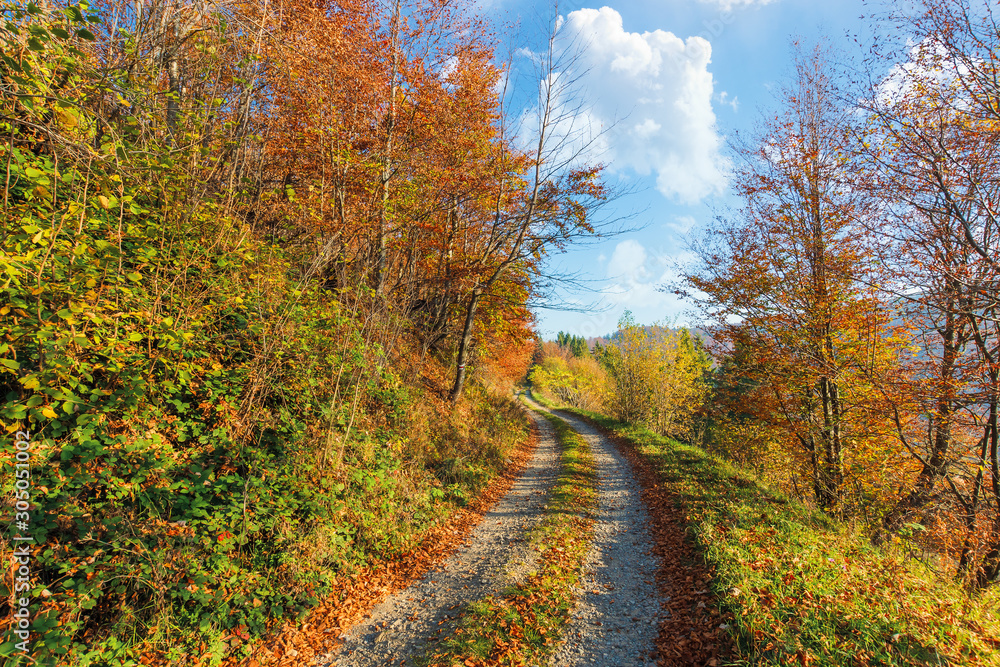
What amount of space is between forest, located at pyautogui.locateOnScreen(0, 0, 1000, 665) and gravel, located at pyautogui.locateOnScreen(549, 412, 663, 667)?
3.11 m

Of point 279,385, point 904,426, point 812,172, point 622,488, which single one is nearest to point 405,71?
point 279,385

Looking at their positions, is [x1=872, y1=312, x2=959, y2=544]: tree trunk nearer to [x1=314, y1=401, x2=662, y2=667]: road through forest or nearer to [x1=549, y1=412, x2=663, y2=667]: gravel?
[x1=549, y1=412, x2=663, y2=667]: gravel

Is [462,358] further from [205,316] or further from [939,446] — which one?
[939,446]

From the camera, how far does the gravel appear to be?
437 cm

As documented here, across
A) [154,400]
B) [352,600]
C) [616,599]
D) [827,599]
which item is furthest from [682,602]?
[154,400]

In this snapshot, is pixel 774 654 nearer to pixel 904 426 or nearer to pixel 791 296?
pixel 904 426

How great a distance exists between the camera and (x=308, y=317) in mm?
6379

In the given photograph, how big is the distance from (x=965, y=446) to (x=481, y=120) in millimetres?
13961

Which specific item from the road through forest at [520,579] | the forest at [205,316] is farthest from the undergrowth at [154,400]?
the road through forest at [520,579]

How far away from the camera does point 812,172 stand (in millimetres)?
10156

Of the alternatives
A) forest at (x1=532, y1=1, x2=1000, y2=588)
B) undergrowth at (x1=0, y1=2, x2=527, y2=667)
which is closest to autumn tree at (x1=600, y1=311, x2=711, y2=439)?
forest at (x1=532, y1=1, x2=1000, y2=588)

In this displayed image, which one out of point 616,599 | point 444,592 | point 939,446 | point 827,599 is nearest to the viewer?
point 827,599

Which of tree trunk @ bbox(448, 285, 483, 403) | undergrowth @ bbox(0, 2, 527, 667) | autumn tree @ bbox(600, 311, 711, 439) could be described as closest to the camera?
undergrowth @ bbox(0, 2, 527, 667)

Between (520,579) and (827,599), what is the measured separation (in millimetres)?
3738
